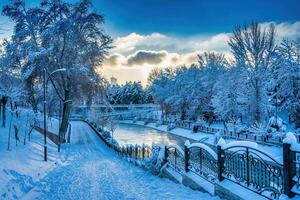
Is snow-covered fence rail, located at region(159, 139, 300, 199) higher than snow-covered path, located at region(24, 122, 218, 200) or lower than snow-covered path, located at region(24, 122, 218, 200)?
higher

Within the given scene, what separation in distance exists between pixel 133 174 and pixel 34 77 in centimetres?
2144

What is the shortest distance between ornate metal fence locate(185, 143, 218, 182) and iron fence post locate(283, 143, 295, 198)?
3.56 metres

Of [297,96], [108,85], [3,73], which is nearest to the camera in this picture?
[108,85]

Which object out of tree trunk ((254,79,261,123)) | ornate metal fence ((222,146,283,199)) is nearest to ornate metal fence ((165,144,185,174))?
ornate metal fence ((222,146,283,199))

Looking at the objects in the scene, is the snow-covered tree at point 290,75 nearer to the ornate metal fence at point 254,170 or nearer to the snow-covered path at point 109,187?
the snow-covered path at point 109,187

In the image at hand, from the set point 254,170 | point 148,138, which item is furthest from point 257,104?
point 254,170

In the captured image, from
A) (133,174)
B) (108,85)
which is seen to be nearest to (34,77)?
(108,85)

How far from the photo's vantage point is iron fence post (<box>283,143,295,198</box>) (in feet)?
26.3

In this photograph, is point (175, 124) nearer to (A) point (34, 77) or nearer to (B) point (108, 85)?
(B) point (108, 85)

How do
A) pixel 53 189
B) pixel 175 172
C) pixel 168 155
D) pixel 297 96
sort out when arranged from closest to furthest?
1. pixel 53 189
2. pixel 175 172
3. pixel 168 155
4. pixel 297 96

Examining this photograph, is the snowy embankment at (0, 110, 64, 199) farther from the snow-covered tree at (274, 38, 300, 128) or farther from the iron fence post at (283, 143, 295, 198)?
the snow-covered tree at (274, 38, 300, 128)

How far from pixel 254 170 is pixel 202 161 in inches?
128

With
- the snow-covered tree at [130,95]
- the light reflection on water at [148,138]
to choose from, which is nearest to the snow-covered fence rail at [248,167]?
the light reflection on water at [148,138]

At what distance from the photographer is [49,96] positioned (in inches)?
1791
